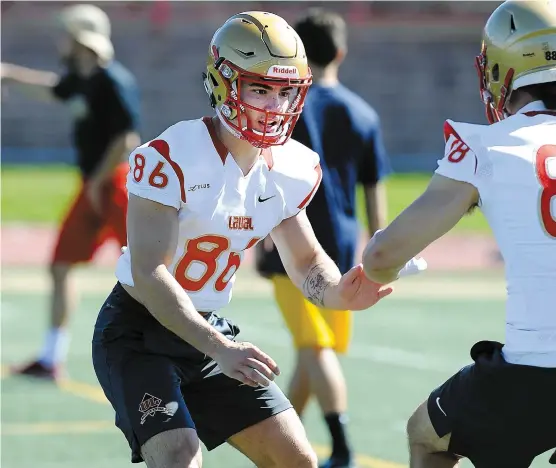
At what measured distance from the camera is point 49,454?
22.9 ft

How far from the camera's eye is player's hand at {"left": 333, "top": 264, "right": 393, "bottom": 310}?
4.68m

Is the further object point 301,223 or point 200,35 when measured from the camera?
point 200,35

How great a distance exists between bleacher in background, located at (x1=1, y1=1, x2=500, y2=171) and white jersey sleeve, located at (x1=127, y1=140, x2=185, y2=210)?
2829cm

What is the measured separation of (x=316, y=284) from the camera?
16.2 ft

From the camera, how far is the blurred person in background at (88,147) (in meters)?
9.39

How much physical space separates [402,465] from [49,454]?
1.85 metres

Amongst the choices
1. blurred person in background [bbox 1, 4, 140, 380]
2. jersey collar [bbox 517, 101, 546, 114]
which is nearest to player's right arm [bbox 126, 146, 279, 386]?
jersey collar [bbox 517, 101, 546, 114]

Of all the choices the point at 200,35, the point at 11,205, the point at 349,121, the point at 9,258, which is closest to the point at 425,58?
the point at 200,35

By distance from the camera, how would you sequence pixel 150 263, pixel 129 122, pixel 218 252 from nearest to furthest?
pixel 150 263
pixel 218 252
pixel 129 122

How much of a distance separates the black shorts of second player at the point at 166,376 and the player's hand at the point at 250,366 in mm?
415

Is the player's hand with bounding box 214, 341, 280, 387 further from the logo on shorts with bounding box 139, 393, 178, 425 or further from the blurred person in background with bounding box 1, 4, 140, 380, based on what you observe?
the blurred person in background with bounding box 1, 4, 140, 380

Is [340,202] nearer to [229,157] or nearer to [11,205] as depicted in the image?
[229,157]

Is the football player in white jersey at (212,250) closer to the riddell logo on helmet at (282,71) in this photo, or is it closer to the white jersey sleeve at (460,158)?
the riddell logo on helmet at (282,71)

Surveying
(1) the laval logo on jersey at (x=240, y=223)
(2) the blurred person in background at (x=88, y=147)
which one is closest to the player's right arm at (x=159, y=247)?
(1) the laval logo on jersey at (x=240, y=223)
